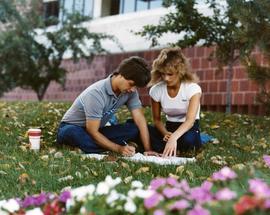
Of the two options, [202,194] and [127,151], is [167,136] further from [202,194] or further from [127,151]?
[202,194]

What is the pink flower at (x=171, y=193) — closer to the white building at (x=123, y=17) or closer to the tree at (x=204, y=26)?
the tree at (x=204, y=26)

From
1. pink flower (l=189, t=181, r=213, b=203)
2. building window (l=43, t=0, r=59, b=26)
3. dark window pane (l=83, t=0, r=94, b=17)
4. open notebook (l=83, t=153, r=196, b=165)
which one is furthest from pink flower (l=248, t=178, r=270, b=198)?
building window (l=43, t=0, r=59, b=26)

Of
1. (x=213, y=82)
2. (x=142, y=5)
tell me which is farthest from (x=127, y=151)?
(x=142, y=5)

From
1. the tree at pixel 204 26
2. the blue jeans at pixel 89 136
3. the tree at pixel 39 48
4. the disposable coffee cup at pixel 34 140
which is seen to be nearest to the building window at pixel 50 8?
the tree at pixel 39 48

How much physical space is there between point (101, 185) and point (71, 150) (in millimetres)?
3558

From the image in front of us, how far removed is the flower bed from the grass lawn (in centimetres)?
40

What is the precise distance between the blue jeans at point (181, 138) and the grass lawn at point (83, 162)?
13 cm

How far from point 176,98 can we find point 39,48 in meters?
12.5

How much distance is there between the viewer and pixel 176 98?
614cm

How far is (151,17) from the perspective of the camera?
630 inches

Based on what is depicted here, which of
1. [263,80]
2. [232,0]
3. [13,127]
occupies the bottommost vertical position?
[13,127]

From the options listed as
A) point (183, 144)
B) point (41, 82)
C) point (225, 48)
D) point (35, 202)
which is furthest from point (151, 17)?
point (35, 202)

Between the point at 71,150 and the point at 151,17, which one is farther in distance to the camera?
the point at 151,17

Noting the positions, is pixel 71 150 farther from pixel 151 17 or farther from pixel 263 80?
pixel 151 17
